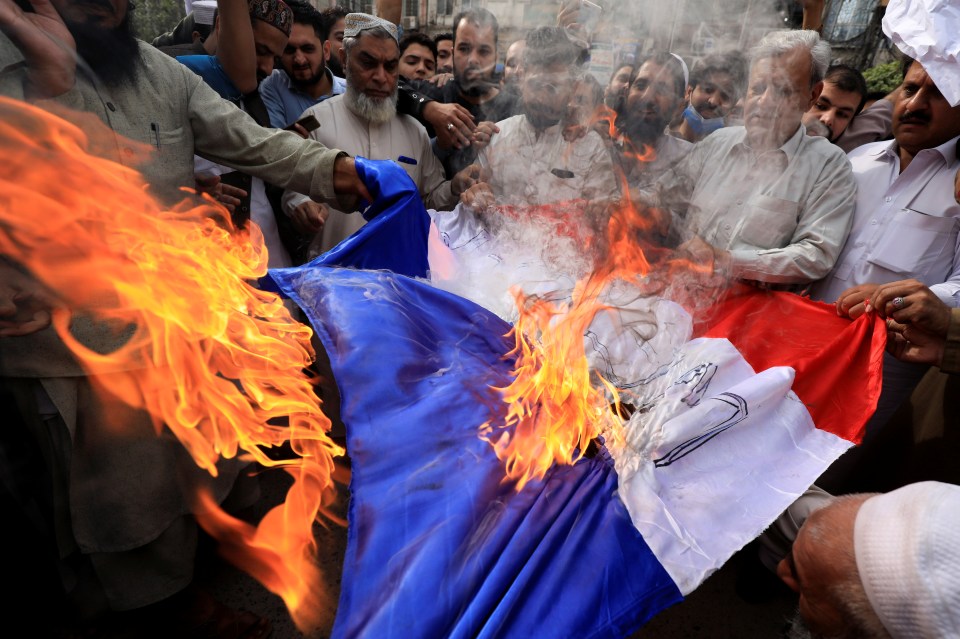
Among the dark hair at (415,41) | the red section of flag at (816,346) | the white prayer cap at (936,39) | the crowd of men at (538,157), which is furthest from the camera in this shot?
the dark hair at (415,41)

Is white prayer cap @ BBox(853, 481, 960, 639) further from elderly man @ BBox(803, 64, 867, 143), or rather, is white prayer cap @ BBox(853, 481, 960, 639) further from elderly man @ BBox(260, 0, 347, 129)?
elderly man @ BBox(260, 0, 347, 129)

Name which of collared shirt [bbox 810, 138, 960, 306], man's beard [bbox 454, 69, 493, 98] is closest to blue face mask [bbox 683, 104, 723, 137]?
collared shirt [bbox 810, 138, 960, 306]

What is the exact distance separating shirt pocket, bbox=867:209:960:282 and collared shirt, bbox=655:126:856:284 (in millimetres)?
231

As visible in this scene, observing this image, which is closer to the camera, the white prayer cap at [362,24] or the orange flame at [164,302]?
the orange flame at [164,302]

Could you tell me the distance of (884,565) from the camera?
128cm

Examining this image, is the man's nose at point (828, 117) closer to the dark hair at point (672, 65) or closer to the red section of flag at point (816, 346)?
the dark hair at point (672, 65)

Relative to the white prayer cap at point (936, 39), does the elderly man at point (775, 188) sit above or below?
below

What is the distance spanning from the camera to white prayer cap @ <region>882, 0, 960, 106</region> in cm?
242

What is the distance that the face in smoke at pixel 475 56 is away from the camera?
438 cm

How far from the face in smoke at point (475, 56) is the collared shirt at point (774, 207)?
209 centimetres

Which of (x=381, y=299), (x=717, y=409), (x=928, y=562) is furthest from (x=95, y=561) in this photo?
(x=928, y=562)

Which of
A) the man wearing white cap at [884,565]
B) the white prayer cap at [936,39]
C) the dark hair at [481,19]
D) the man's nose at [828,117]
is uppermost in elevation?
the white prayer cap at [936,39]

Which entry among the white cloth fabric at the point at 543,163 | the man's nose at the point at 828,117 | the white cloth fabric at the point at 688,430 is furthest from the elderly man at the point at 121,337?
the man's nose at the point at 828,117

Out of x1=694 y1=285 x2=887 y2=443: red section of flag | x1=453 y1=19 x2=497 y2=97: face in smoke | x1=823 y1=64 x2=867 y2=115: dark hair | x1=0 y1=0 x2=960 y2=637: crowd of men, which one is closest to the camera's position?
x1=0 y1=0 x2=960 y2=637: crowd of men
